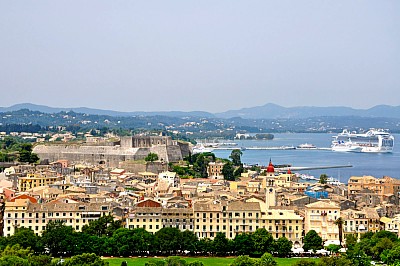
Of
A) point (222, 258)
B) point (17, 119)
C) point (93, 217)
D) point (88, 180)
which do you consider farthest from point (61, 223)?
point (17, 119)

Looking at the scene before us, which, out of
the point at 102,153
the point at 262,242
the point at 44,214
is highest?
the point at 102,153

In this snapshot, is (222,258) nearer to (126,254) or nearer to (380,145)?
(126,254)

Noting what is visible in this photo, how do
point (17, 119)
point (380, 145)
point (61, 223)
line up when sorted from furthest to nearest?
point (17, 119), point (380, 145), point (61, 223)

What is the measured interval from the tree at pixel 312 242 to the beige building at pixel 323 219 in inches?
70.8

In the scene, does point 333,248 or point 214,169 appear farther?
point 214,169

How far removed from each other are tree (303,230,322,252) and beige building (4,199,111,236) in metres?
9.07

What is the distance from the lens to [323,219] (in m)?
32.3

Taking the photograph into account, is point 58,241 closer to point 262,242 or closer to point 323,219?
point 262,242

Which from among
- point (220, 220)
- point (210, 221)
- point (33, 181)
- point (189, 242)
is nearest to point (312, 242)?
point (220, 220)

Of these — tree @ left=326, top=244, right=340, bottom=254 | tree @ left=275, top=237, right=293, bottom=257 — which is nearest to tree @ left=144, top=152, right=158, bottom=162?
tree @ left=275, top=237, right=293, bottom=257

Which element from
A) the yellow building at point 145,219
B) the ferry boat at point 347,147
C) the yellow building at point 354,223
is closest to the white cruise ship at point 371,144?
the ferry boat at point 347,147

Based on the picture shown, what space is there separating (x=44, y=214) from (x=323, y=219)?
1252 cm

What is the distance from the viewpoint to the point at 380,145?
129500 millimetres

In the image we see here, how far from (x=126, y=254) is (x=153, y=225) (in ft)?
9.29
